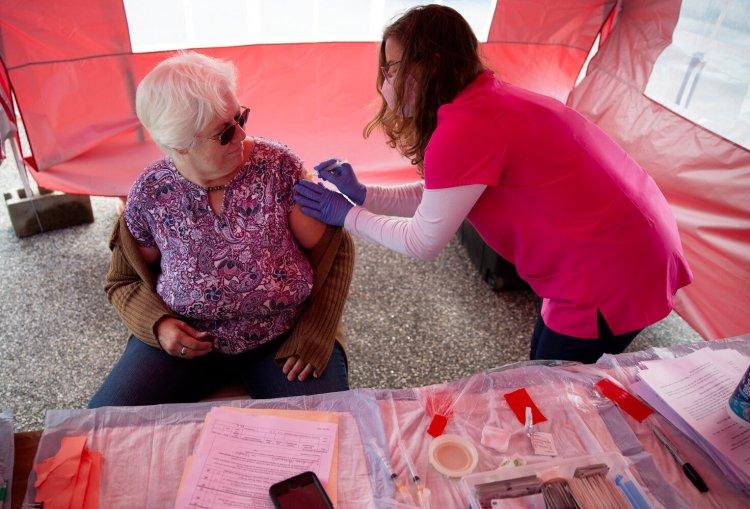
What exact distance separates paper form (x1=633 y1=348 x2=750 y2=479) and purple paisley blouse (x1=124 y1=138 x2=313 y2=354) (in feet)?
2.56

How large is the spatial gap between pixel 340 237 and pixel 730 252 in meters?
1.42

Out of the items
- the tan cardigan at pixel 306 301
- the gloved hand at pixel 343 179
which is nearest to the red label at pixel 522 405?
the tan cardigan at pixel 306 301

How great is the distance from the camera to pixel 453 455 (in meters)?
0.91

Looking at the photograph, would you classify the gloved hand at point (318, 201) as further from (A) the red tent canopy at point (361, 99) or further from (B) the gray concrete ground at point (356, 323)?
(A) the red tent canopy at point (361, 99)

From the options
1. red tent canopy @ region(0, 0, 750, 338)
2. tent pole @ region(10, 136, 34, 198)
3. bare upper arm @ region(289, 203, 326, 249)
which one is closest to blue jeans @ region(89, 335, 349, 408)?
bare upper arm @ region(289, 203, 326, 249)

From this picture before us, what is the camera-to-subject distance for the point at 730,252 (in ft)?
6.26

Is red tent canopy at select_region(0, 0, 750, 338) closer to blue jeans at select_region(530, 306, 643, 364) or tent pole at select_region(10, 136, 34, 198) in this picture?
tent pole at select_region(10, 136, 34, 198)

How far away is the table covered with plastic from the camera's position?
84cm

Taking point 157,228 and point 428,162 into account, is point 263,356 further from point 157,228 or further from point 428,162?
point 428,162

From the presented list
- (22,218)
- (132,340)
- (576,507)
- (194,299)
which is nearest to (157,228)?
(194,299)

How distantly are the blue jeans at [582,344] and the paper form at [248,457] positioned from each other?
0.67 metres

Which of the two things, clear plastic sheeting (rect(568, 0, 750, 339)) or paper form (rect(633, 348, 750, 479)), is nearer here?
paper form (rect(633, 348, 750, 479))

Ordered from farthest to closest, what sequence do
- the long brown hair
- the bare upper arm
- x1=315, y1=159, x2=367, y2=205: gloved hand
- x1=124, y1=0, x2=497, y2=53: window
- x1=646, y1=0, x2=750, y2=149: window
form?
x1=124, y1=0, x2=497, y2=53: window < x1=646, y1=0, x2=750, y2=149: window < x1=315, y1=159, x2=367, y2=205: gloved hand < the bare upper arm < the long brown hair

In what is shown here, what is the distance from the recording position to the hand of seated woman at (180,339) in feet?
4.11
